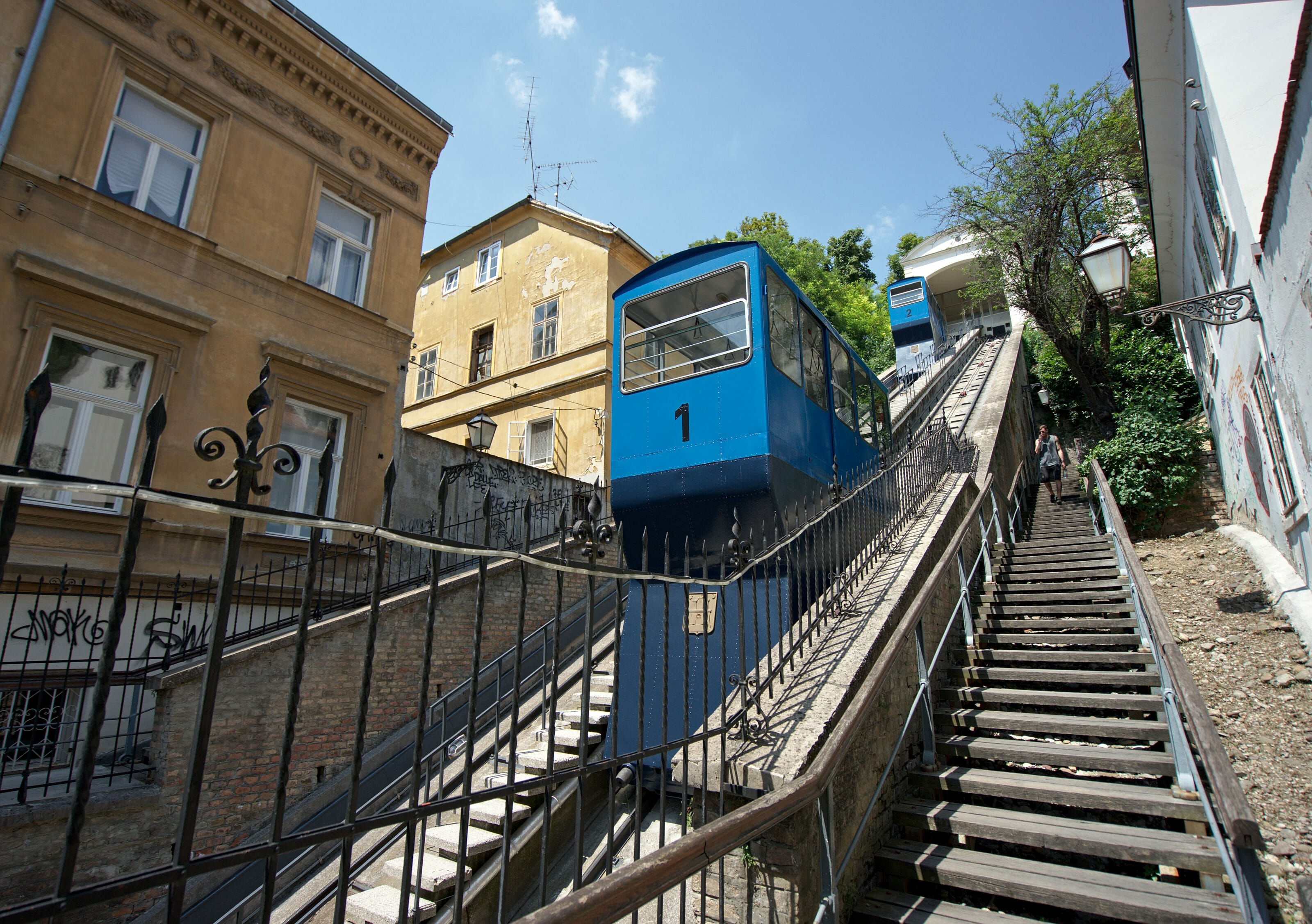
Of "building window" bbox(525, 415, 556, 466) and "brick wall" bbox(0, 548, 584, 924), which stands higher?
"building window" bbox(525, 415, 556, 466)

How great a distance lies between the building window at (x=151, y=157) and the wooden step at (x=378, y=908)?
26.5 ft

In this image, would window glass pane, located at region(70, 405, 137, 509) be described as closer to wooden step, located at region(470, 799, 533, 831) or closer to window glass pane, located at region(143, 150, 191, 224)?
window glass pane, located at region(143, 150, 191, 224)

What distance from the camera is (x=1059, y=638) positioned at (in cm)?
645

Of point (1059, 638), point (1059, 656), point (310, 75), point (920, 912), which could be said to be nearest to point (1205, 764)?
point (920, 912)

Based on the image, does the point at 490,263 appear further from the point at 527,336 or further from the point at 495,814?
the point at 495,814

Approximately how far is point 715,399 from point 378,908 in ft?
16.4

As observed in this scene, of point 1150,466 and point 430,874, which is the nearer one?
point 430,874

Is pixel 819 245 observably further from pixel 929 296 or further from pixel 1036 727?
pixel 1036 727

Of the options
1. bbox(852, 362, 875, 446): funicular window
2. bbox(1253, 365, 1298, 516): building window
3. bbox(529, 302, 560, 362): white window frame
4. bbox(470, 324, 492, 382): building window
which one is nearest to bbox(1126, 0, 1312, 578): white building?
bbox(1253, 365, 1298, 516): building window

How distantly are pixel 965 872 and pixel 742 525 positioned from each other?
3.48 m

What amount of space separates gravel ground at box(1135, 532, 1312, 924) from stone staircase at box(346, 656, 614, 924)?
15.4 ft

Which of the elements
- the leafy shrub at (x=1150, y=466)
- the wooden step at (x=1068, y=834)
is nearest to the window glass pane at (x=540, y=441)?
the leafy shrub at (x=1150, y=466)

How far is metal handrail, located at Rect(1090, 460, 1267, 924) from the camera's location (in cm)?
291

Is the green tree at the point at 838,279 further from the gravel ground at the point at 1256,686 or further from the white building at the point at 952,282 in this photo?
the gravel ground at the point at 1256,686
